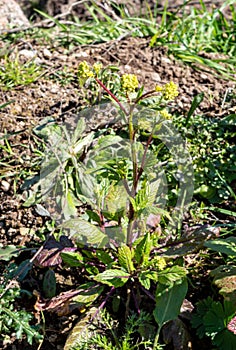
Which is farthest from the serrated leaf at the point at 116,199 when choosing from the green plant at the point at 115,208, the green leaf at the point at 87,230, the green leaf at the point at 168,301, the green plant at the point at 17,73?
the green plant at the point at 17,73

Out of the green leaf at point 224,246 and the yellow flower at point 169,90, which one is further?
the green leaf at point 224,246

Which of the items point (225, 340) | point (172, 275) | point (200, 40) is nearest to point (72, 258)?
point (172, 275)

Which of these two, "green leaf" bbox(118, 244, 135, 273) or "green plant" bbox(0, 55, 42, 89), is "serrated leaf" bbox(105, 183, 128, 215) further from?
"green plant" bbox(0, 55, 42, 89)

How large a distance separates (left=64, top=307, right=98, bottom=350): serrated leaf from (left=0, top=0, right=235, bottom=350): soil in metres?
0.15

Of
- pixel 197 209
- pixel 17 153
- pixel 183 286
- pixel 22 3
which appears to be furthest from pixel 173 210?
pixel 22 3

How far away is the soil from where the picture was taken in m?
2.90

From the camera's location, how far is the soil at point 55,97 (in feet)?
9.52

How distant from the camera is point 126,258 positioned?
2344mm

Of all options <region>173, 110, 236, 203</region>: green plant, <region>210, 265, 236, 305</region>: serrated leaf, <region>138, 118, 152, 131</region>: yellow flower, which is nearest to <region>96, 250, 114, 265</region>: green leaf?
<region>210, 265, 236, 305</region>: serrated leaf

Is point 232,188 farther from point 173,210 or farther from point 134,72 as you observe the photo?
point 134,72

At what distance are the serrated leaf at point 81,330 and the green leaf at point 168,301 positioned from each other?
1.02ft

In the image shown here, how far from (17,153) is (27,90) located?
1.61ft

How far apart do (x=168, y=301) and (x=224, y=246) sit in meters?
0.35

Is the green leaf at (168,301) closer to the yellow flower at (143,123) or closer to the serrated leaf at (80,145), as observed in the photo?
the yellow flower at (143,123)
